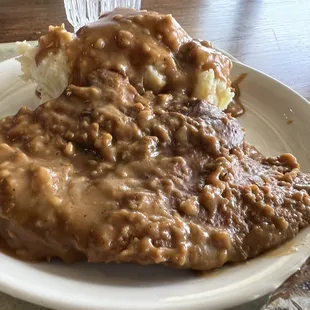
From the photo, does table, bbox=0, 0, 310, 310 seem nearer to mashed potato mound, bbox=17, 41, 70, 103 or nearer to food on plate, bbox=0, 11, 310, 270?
mashed potato mound, bbox=17, 41, 70, 103

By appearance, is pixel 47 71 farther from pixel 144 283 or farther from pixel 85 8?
pixel 85 8

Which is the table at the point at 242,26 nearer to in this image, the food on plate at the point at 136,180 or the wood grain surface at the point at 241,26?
the wood grain surface at the point at 241,26

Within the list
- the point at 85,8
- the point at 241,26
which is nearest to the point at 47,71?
the point at 85,8

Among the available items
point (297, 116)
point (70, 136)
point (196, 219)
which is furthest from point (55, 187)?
point (297, 116)

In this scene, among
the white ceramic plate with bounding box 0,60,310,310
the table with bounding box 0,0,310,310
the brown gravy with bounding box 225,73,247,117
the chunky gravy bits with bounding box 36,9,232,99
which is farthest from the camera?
the table with bounding box 0,0,310,310

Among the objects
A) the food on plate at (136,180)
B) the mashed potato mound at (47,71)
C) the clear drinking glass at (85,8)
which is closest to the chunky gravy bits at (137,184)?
the food on plate at (136,180)

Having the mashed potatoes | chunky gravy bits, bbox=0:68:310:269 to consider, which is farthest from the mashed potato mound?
chunky gravy bits, bbox=0:68:310:269
